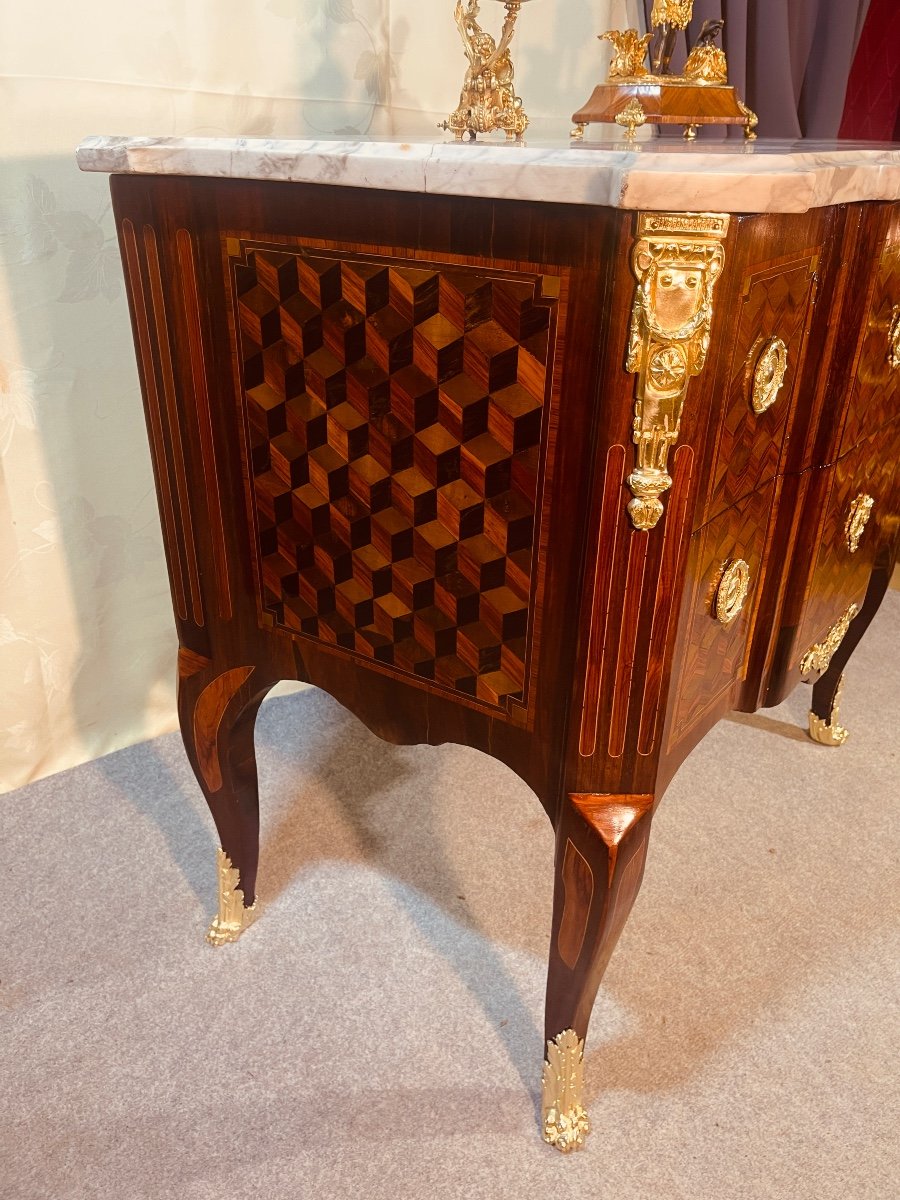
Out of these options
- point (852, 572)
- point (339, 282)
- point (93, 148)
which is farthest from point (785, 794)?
point (93, 148)

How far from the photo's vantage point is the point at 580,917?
920 millimetres

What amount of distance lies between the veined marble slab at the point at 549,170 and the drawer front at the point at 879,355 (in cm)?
19

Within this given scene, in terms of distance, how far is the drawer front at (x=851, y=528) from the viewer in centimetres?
117

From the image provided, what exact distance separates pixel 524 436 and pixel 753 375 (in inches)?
8.5

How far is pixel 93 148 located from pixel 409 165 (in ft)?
1.18

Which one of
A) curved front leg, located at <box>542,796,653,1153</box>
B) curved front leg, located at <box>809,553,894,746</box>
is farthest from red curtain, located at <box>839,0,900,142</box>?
curved front leg, located at <box>542,796,653,1153</box>

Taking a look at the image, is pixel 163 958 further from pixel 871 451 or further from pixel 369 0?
pixel 369 0

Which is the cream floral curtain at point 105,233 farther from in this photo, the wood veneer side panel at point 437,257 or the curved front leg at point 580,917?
the curved front leg at point 580,917

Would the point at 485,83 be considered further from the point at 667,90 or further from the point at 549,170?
the point at 549,170

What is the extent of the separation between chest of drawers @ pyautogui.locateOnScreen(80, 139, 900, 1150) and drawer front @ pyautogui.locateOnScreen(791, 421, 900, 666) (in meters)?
0.03

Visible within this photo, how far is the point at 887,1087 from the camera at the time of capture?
110cm

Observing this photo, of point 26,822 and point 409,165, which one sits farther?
point 26,822

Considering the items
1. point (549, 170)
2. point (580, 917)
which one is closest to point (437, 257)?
point (549, 170)

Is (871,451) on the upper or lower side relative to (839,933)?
upper
